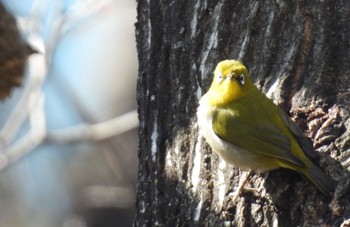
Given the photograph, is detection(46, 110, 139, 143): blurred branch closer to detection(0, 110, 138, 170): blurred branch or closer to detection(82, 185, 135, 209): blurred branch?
detection(0, 110, 138, 170): blurred branch

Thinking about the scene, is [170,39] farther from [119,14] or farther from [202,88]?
[119,14]

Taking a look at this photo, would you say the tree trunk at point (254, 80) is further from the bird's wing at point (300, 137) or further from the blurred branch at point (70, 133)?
the blurred branch at point (70, 133)

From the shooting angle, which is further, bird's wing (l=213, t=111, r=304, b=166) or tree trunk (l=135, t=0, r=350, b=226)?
bird's wing (l=213, t=111, r=304, b=166)

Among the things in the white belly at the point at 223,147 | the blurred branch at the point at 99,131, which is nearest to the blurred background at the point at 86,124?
the blurred branch at the point at 99,131

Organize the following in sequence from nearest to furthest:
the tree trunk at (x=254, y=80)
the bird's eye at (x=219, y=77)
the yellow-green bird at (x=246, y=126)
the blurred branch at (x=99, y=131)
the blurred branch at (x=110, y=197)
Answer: the tree trunk at (x=254, y=80) → the yellow-green bird at (x=246, y=126) → the bird's eye at (x=219, y=77) → the blurred branch at (x=99, y=131) → the blurred branch at (x=110, y=197)

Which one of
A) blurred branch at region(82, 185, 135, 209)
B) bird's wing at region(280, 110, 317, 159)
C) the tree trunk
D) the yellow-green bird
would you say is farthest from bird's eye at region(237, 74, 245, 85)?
blurred branch at region(82, 185, 135, 209)

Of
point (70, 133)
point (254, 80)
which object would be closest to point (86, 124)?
point (70, 133)
